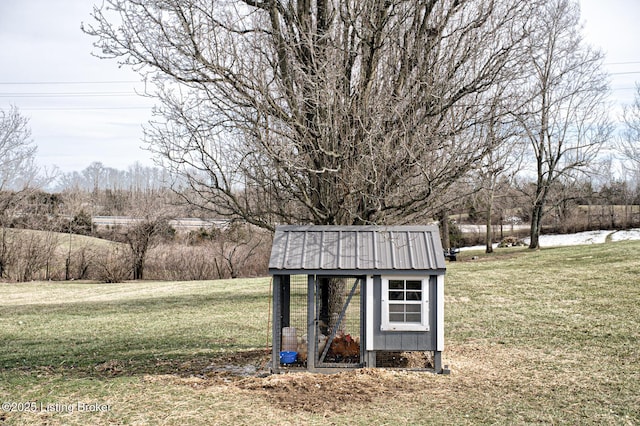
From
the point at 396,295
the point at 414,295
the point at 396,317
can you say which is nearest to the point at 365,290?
the point at 396,295

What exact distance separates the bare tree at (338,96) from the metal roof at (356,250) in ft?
1.32

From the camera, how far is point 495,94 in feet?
28.2

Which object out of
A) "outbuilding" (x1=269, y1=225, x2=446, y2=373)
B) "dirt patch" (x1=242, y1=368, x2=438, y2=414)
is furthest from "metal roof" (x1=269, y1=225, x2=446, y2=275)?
"dirt patch" (x1=242, y1=368, x2=438, y2=414)

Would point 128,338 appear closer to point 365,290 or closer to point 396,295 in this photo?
point 365,290

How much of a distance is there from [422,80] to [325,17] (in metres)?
1.90

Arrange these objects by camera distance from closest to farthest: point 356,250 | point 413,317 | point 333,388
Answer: point 333,388 < point 413,317 < point 356,250

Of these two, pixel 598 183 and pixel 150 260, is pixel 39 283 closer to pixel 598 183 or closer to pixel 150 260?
pixel 150 260

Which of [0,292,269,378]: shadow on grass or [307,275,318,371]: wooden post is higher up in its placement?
[307,275,318,371]: wooden post

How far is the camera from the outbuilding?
7.54 meters

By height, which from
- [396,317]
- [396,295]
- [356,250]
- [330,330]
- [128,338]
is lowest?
[128,338]

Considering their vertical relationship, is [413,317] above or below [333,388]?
above

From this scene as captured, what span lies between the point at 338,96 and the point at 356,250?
2219 mm

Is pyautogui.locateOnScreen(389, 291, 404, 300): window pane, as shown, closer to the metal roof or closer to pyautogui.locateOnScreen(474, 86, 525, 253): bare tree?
the metal roof

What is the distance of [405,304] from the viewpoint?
7.63 m
